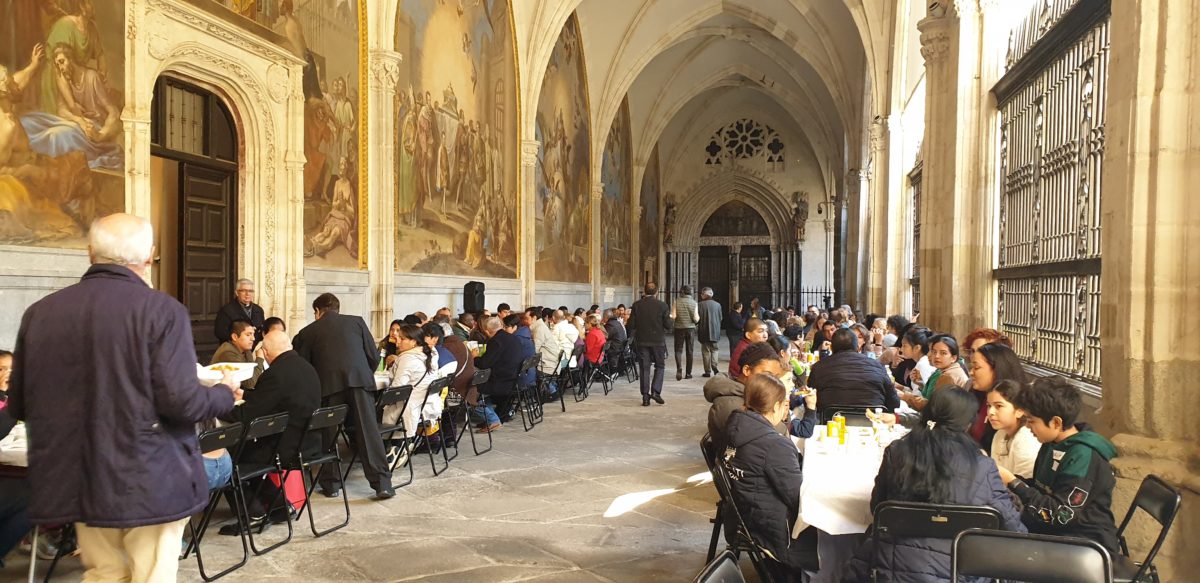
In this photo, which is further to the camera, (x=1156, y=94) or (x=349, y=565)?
(x=349, y=565)

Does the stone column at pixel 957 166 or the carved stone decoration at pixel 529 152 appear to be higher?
the carved stone decoration at pixel 529 152

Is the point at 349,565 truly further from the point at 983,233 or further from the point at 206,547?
the point at 983,233

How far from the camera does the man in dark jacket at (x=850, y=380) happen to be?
5469 mm

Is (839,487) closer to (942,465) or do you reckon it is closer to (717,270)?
(942,465)

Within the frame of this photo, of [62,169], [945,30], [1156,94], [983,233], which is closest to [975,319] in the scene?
[983,233]

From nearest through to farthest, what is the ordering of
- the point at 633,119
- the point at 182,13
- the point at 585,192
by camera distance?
the point at 182,13
the point at 585,192
the point at 633,119

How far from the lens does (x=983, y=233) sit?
8.32m

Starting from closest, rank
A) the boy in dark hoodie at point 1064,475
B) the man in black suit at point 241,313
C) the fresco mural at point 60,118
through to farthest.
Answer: the boy in dark hoodie at point 1064,475, the fresco mural at point 60,118, the man in black suit at point 241,313

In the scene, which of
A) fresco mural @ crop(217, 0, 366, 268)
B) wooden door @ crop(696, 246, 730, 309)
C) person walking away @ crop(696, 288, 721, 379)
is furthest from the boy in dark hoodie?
wooden door @ crop(696, 246, 730, 309)

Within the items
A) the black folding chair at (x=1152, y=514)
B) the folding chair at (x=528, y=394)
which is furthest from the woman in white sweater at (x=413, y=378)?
the black folding chair at (x=1152, y=514)

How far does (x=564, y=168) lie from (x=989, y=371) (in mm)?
16144

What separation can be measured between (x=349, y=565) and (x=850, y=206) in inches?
849

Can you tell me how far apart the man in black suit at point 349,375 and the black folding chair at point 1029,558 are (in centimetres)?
420

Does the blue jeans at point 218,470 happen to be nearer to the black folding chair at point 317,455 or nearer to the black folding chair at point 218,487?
the black folding chair at point 218,487
